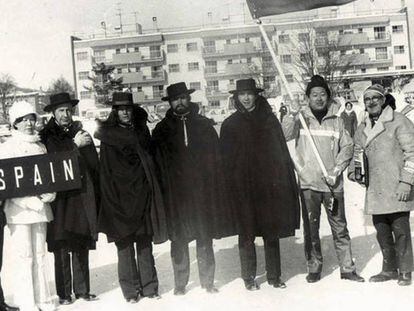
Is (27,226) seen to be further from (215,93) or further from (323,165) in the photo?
(215,93)

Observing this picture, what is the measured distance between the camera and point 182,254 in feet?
17.8

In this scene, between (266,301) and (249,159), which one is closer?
(266,301)

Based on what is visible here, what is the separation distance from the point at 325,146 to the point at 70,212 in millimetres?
2545

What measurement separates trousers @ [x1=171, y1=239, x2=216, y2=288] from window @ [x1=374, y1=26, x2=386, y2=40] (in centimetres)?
6073

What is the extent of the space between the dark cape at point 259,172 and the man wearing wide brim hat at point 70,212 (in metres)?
1.34

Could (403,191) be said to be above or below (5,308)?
above

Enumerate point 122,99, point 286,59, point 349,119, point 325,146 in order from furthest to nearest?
point 286,59 < point 349,119 < point 325,146 < point 122,99

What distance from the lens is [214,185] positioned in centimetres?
543

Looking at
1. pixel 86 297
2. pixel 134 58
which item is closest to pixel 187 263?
pixel 86 297

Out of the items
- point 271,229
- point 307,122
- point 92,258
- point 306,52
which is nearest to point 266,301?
point 271,229

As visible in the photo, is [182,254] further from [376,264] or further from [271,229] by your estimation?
[376,264]

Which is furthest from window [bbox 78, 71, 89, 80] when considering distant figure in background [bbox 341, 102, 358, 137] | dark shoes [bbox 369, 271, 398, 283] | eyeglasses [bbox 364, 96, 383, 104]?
dark shoes [bbox 369, 271, 398, 283]

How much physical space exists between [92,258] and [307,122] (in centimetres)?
347

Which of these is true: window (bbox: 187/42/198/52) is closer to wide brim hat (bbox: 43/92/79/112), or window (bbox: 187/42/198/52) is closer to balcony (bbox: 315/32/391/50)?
balcony (bbox: 315/32/391/50)
